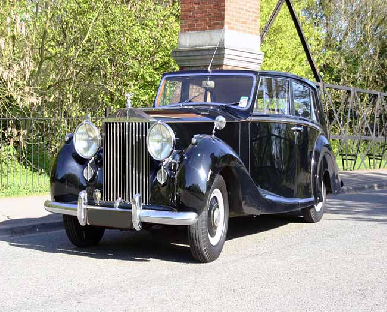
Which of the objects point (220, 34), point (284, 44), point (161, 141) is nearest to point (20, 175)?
point (220, 34)

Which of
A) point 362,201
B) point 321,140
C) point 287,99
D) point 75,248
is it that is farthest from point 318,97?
point 75,248

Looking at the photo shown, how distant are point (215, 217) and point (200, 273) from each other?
0.78 m

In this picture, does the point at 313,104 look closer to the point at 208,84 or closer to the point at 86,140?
the point at 208,84

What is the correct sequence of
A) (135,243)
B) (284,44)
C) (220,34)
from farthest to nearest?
(284,44) < (220,34) < (135,243)

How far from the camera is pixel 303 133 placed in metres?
8.70

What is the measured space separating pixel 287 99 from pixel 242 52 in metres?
5.01

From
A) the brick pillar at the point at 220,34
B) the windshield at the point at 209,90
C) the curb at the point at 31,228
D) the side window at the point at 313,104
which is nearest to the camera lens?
the windshield at the point at 209,90

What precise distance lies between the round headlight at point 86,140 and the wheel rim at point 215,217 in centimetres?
137

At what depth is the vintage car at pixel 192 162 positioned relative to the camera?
246 inches

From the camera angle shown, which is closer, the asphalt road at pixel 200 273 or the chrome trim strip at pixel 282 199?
the asphalt road at pixel 200 273

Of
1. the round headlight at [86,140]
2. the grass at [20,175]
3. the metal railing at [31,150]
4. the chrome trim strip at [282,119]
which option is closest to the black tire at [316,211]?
the chrome trim strip at [282,119]

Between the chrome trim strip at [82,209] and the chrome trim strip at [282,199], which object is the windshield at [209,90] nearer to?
the chrome trim strip at [282,199]

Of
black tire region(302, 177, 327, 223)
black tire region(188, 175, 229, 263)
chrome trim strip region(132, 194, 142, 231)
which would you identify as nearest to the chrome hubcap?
black tire region(188, 175, 229, 263)

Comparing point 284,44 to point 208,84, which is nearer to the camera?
point 208,84
